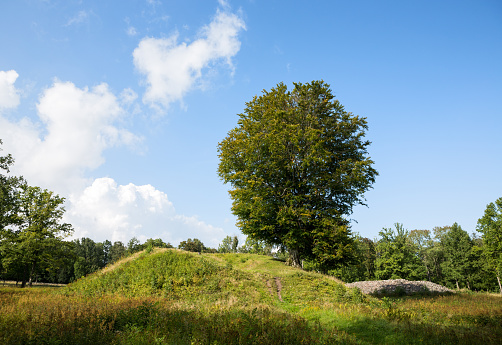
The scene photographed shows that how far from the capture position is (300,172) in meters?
24.5

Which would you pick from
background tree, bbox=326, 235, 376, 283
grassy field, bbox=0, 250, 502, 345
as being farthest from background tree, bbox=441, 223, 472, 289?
grassy field, bbox=0, 250, 502, 345

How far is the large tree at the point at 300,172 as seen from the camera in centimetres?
2233

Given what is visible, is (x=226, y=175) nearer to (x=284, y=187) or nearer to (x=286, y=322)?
(x=284, y=187)

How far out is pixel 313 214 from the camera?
2362 centimetres

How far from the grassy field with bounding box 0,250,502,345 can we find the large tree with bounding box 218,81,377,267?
15.7 ft

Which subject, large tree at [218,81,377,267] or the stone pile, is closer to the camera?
large tree at [218,81,377,267]

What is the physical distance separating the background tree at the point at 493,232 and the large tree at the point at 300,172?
33.0 metres

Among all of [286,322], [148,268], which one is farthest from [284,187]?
[286,322]

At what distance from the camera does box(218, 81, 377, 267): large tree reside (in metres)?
22.3

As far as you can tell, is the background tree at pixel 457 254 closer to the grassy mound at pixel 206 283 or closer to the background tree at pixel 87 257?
the grassy mound at pixel 206 283

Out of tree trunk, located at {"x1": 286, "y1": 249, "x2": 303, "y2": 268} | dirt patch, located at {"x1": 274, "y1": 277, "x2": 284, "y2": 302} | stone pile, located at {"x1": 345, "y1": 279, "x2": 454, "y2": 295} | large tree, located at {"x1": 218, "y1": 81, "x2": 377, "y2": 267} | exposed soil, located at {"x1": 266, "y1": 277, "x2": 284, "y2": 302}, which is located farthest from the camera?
stone pile, located at {"x1": 345, "y1": 279, "x2": 454, "y2": 295}

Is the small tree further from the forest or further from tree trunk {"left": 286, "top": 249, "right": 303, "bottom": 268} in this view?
tree trunk {"left": 286, "top": 249, "right": 303, "bottom": 268}

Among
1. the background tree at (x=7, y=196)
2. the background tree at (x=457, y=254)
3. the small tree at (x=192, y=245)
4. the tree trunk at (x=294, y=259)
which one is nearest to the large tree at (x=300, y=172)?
the tree trunk at (x=294, y=259)

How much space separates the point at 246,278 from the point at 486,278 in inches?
2542
